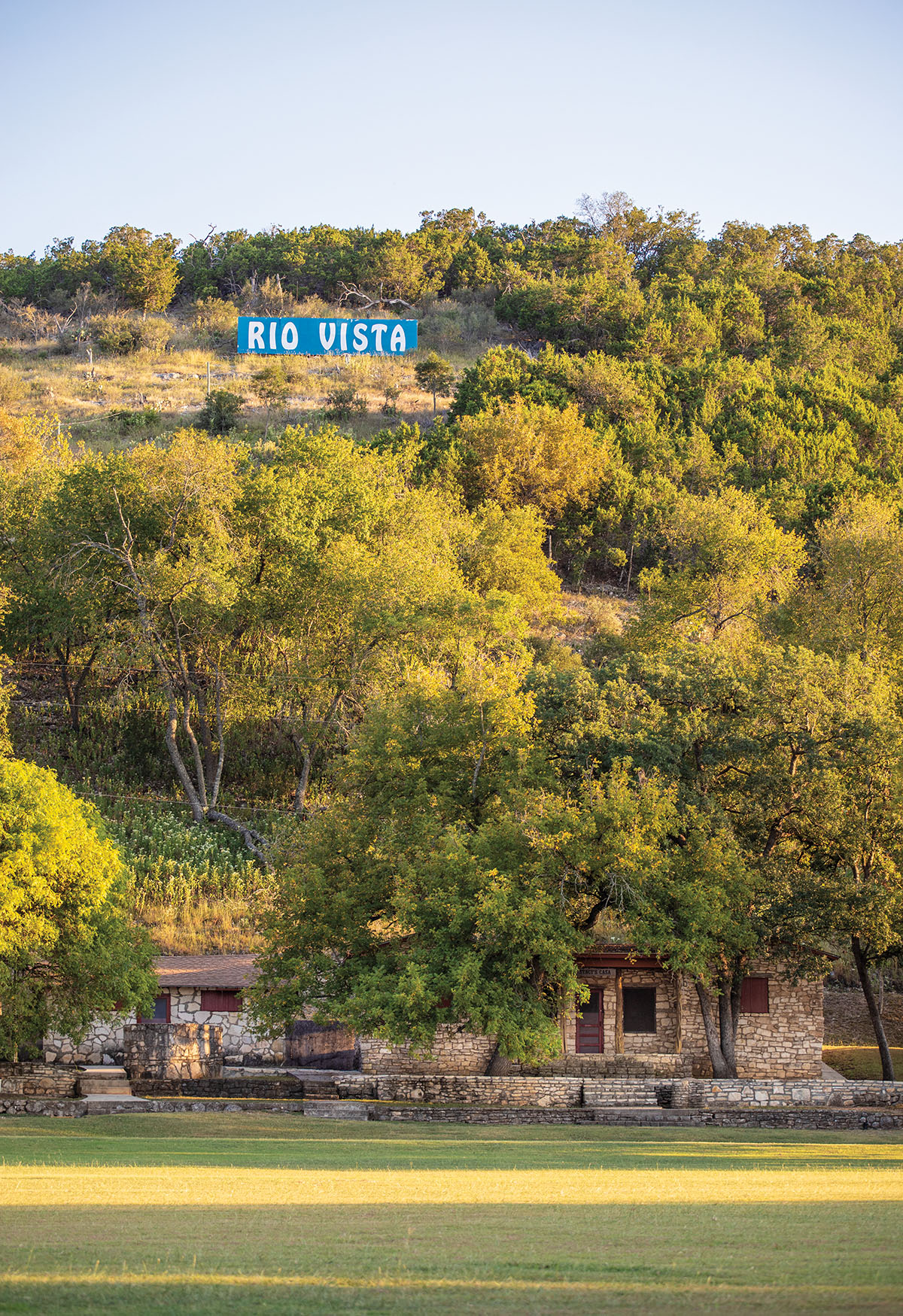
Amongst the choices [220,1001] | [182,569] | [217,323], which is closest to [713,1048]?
[220,1001]

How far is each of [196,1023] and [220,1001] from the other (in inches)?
34.4

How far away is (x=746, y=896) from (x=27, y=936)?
14555mm

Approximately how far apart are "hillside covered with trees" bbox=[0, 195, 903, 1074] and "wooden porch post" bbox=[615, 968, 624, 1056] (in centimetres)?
241

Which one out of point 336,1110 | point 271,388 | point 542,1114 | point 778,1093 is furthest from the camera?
point 271,388

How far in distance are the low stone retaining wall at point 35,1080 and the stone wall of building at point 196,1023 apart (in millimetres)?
5658

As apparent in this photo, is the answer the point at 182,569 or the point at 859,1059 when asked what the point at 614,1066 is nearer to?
the point at 859,1059

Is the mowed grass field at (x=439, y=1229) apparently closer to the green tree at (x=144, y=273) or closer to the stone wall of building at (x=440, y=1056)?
the stone wall of building at (x=440, y=1056)

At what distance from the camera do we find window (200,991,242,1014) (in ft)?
100

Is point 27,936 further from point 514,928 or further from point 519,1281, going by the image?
point 519,1281

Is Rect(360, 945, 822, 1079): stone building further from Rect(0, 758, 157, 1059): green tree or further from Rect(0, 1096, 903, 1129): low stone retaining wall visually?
Rect(0, 758, 157, 1059): green tree

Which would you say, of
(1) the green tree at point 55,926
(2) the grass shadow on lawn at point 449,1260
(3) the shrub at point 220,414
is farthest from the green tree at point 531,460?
(2) the grass shadow on lawn at point 449,1260

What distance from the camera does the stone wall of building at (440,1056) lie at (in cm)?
2911

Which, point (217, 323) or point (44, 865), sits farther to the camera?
point (217, 323)

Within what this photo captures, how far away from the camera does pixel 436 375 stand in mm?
76562
